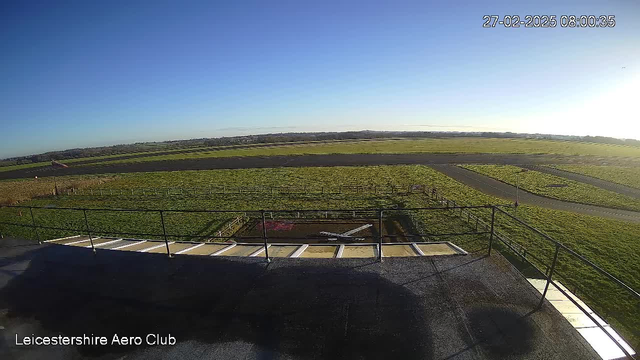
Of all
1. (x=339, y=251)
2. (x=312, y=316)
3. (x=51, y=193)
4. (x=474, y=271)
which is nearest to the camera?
(x=312, y=316)

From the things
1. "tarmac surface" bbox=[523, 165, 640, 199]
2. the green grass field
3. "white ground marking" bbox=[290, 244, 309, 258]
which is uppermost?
"white ground marking" bbox=[290, 244, 309, 258]

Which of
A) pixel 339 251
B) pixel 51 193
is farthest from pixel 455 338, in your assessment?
pixel 51 193

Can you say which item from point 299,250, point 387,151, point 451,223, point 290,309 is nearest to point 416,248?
point 299,250

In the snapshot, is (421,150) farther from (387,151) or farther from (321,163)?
(321,163)

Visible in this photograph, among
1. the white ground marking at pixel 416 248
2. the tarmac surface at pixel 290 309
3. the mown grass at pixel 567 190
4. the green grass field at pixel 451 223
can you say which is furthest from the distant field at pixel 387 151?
the tarmac surface at pixel 290 309

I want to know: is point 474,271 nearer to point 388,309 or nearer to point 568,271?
point 388,309

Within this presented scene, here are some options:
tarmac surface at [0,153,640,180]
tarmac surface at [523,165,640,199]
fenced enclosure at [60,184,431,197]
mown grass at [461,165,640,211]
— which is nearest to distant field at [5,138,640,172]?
tarmac surface at [0,153,640,180]

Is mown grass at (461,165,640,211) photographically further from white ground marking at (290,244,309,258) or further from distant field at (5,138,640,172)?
distant field at (5,138,640,172)
